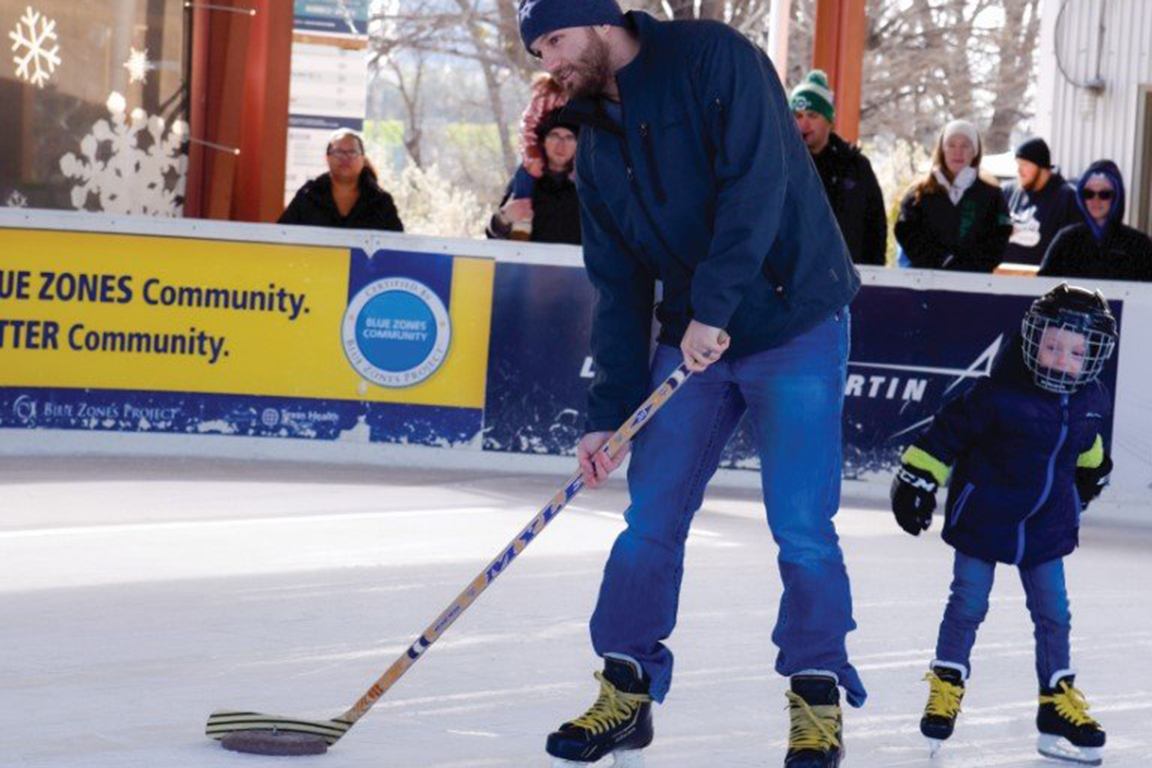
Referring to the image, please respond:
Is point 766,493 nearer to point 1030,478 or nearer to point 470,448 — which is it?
point 1030,478

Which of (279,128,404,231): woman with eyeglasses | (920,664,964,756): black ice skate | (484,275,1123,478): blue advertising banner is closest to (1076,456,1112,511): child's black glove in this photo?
(920,664,964,756): black ice skate

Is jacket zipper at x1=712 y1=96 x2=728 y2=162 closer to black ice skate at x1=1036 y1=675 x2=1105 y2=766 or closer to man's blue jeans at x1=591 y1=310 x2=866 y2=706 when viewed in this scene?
man's blue jeans at x1=591 y1=310 x2=866 y2=706

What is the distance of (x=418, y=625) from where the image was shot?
6.00 meters

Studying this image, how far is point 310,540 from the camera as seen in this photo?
7.54 m

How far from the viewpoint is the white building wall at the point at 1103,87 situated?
53.0 ft

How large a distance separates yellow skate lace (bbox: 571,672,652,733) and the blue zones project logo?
533 cm

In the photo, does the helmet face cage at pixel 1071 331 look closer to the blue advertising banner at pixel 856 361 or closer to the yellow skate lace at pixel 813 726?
the yellow skate lace at pixel 813 726

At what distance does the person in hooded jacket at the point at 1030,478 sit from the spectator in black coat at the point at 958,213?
4754 mm

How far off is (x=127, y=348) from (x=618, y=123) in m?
5.70

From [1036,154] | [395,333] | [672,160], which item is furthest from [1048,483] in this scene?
[1036,154]

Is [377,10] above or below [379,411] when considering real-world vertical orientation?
above

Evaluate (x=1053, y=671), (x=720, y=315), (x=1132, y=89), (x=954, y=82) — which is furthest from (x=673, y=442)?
(x=954, y=82)

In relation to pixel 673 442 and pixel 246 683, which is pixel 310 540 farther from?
pixel 673 442

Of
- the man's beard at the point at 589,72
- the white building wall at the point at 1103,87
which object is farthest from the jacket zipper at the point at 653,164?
the white building wall at the point at 1103,87
